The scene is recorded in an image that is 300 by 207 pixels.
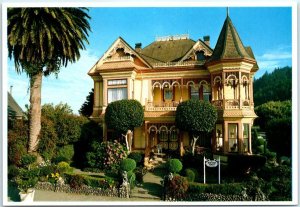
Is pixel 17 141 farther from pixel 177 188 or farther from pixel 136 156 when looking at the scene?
pixel 177 188

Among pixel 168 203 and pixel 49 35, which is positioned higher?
pixel 49 35

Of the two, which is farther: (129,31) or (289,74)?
(129,31)

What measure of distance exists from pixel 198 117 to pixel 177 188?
463 cm

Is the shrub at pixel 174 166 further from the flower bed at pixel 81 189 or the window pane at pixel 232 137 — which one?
the window pane at pixel 232 137

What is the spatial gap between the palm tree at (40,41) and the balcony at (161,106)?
17.0ft

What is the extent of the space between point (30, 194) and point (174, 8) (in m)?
9.87

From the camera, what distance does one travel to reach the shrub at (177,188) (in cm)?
1342

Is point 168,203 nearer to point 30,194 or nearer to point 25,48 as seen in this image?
point 30,194

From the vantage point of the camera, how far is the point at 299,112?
1267cm

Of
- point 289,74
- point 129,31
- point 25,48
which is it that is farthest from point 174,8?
point 25,48

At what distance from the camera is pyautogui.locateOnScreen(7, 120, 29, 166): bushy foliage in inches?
622

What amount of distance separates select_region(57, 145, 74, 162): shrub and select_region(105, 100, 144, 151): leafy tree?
8.52ft

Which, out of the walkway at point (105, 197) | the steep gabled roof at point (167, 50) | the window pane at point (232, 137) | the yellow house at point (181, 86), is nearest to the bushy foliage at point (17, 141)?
the walkway at point (105, 197)

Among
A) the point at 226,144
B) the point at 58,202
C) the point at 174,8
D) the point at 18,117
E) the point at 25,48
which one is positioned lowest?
the point at 58,202
